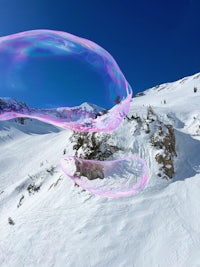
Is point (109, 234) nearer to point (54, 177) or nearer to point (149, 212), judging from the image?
point (149, 212)

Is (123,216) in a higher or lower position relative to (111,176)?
lower

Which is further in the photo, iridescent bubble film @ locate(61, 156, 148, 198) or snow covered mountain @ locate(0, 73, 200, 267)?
iridescent bubble film @ locate(61, 156, 148, 198)

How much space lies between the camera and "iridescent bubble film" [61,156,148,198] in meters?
9.48

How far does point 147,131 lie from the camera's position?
11859 millimetres

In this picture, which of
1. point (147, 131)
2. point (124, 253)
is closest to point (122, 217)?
point (124, 253)

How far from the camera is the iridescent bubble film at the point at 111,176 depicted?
9484 millimetres

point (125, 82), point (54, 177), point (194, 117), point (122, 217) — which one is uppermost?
point (125, 82)

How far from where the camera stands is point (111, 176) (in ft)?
33.8

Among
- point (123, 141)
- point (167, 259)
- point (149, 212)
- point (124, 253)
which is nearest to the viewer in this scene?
point (167, 259)

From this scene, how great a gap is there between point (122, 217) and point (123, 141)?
4.27 meters

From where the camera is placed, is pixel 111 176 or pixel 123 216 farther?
pixel 111 176

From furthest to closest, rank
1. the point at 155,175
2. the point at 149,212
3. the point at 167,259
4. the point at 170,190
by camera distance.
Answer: the point at 155,175 < the point at 170,190 < the point at 149,212 < the point at 167,259

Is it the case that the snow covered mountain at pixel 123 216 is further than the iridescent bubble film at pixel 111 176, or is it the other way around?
the iridescent bubble film at pixel 111 176

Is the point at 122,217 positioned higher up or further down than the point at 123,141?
further down
